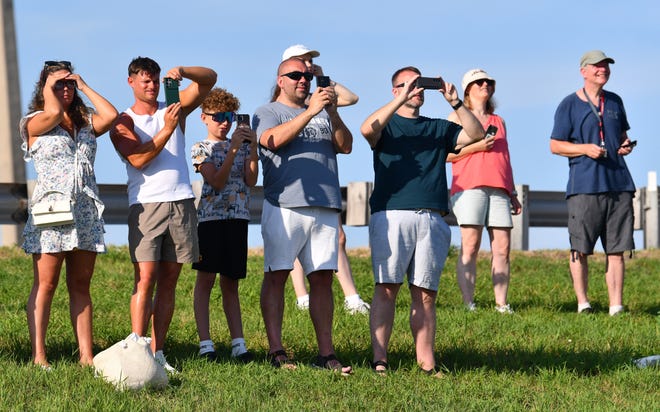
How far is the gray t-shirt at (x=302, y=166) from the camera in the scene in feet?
26.2

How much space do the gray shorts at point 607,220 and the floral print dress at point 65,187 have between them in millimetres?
5702

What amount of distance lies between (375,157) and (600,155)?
4097 mm

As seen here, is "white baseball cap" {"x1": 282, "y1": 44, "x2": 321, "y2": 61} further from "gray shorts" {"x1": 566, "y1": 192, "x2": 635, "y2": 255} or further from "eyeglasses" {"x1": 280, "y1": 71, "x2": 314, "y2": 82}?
"gray shorts" {"x1": 566, "y1": 192, "x2": 635, "y2": 255}

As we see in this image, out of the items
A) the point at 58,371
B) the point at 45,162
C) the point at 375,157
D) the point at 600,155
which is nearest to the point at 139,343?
the point at 58,371

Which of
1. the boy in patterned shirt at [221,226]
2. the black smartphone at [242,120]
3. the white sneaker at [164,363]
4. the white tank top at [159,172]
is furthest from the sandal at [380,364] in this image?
the black smartphone at [242,120]

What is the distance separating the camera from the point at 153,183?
309 inches

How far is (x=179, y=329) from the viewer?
10000mm

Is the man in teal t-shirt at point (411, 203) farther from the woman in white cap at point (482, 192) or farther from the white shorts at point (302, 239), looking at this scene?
the woman in white cap at point (482, 192)

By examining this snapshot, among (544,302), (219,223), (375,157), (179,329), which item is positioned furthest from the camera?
(544,302)

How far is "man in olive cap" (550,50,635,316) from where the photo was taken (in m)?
11.7

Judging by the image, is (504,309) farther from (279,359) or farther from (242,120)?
(242,120)

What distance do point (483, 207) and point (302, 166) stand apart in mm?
3724

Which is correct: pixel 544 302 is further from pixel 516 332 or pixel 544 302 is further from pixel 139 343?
pixel 139 343

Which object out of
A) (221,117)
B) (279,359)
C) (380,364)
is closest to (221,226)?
(221,117)
